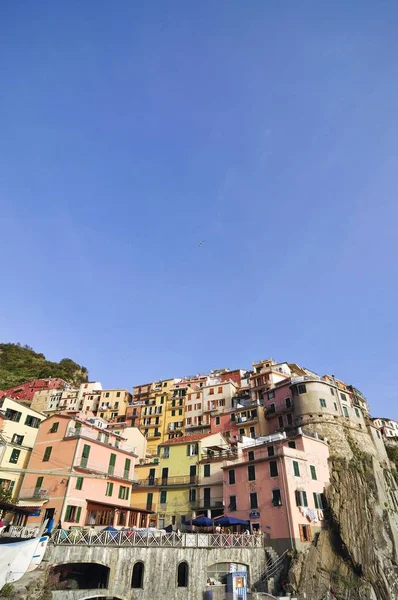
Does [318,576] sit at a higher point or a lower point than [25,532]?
lower

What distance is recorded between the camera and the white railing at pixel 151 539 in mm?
27391

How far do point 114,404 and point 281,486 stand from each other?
55870 mm

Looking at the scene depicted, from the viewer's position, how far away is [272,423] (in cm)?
5300

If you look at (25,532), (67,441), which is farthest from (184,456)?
(25,532)

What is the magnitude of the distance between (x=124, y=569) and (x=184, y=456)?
20562 mm

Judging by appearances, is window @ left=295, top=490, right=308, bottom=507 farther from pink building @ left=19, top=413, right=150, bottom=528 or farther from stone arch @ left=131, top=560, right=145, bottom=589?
pink building @ left=19, top=413, right=150, bottom=528

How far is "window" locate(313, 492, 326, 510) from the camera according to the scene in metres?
36.3

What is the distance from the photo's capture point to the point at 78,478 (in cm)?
3497

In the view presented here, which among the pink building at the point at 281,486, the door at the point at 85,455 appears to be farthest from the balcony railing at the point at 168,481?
the door at the point at 85,455

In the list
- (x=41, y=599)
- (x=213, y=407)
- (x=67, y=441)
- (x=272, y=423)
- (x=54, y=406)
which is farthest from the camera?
(x=54, y=406)

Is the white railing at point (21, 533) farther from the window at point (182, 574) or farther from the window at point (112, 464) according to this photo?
the window at point (112, 464)

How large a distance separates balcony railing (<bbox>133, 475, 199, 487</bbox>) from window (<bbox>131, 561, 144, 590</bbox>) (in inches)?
624

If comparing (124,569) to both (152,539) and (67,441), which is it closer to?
(152,539)

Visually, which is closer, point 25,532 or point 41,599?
point 41,599
